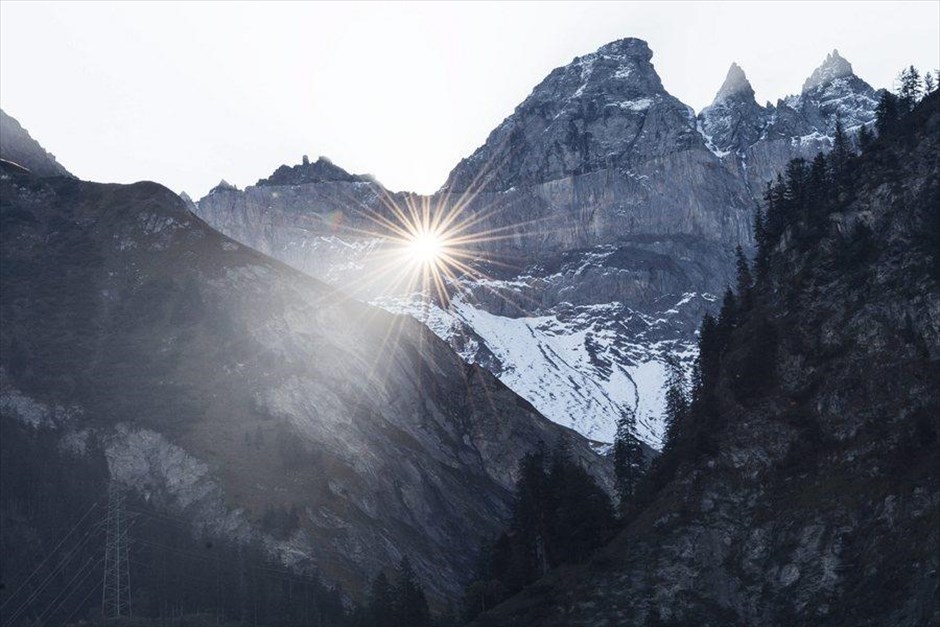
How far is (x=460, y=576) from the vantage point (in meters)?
153

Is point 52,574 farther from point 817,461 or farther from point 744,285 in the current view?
point 744,285

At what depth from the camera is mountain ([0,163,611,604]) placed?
471 feet

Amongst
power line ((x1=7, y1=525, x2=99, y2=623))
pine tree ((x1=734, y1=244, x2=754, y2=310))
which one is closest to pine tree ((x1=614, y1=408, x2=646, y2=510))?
pine tree ((x1=734, y1=244, x2=754, y2=310))

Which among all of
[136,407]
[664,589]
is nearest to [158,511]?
[136,407]

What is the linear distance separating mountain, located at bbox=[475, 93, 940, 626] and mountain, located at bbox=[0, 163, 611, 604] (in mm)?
46591

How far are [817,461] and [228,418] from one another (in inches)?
3607

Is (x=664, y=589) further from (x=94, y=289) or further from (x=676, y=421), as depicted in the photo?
(x=94, y=289)

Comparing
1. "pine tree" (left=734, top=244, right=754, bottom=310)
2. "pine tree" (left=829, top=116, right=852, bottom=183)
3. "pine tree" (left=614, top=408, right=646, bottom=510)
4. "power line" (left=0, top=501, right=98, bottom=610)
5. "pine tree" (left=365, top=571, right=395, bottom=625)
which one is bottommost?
"pine tree" (left=365, top=571, right=395, bottom=625)

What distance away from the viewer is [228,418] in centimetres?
16050

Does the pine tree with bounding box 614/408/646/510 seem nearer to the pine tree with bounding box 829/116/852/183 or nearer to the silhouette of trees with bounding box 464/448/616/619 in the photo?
the silhouette of trees with bounding box 464/448/616/619

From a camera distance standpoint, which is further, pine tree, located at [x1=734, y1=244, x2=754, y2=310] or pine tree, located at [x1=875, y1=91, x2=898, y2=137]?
pine tree, located at [x1=875, y1=91, x2=898, y2=137]

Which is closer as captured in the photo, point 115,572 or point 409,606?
point 409,606

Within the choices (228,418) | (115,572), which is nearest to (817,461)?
(115,572)

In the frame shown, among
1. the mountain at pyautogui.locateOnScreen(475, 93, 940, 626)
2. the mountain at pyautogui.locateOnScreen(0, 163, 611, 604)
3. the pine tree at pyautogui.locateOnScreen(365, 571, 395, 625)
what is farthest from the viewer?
the mountain at pyautogui.locateOnScreen(0, 163, 611, 604)
